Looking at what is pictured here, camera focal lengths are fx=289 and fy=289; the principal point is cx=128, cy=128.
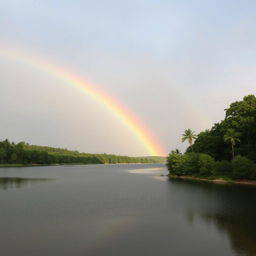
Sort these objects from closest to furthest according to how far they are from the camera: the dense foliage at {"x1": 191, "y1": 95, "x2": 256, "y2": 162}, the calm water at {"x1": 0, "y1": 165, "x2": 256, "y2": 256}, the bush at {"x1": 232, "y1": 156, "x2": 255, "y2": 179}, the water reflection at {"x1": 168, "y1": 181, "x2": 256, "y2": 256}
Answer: the calm water at {"x1": 0, "y1": 165, "x2": 256, "y2": 256} < the water reflection at {"x1": 168, "y1": 181, "x2": 256, "y2": 256} < the bush at {"x1": 232, "y1": 156, "x2": 255, "y2": 179} < the dense foliage at {"x1": 191, "y1": 95, "x2": 256, "y2": 162}

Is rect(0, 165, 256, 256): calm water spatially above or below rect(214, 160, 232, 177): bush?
below

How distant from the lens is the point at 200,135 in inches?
4899

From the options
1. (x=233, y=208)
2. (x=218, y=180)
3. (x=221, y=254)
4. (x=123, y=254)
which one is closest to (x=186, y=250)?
(x=221, y=254)

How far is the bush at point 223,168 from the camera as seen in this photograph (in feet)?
293

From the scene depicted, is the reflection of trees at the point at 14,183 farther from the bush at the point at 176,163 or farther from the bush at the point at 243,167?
the bush at the point at 243,167

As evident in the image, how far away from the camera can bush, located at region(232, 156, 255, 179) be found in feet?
262

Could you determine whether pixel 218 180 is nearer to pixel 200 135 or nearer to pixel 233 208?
pixel 200 135

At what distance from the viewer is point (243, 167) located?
8006cm

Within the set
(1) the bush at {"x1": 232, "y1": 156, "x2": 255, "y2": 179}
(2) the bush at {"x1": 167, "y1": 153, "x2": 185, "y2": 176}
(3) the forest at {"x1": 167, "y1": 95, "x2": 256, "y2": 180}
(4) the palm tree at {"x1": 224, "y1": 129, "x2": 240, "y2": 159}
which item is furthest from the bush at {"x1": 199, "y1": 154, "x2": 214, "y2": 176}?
(1) the bush at {"x1": 232, "y1": 156, "x2": 255, "y2": 179}

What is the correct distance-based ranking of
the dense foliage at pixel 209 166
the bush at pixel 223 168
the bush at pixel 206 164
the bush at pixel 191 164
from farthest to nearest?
the bush at pixel 191 164 → the bush at pixel 206 164 → the bush at pixel 223 168 → the dense foliage at pixel 209 166

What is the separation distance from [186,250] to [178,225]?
9407mm

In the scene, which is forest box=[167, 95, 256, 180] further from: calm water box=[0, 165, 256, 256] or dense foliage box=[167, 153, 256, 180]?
calm water box=[0, 165, 256, 256]

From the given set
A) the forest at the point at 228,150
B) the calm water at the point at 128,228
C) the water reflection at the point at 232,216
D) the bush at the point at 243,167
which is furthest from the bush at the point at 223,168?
the calm water at the point at 128,228

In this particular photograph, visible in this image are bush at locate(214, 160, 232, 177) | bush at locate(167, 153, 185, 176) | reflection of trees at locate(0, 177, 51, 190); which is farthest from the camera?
bush at locate(167, 153, 185, 176)
